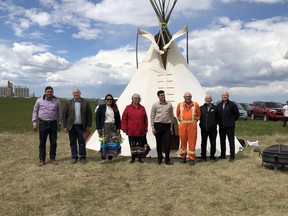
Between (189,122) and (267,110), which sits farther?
(267,110)

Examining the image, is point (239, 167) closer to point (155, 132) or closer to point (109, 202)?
point (155, 132)

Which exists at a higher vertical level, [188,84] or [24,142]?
[188,84]

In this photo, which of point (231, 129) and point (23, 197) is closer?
point (23, 197)

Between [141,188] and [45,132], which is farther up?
[45,132]

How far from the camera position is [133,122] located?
679cm

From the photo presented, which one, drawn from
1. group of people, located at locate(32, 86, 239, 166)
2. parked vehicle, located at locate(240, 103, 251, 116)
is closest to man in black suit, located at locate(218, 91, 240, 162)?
group of people, located at locate(32, 86, 239, 166)

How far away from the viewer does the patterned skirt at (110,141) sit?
695 centimetres

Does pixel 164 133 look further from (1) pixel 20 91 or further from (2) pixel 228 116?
(1) pixel 20 91

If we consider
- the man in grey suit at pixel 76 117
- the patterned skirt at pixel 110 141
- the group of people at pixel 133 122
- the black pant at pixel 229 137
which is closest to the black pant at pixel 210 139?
the group of people at pixel 133 122

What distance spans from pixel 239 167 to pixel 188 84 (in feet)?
8.04

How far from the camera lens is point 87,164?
22.6 feet

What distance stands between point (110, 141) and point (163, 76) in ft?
7.00

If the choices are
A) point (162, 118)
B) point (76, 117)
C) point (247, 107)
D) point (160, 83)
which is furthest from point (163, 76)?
point (247, 107)

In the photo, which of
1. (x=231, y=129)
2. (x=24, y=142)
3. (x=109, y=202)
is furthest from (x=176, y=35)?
(x=24, y=142)
